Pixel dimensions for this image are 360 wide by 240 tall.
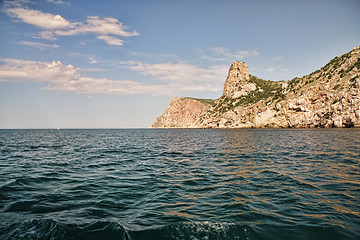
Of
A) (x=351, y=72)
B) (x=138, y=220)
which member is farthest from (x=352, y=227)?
(x=351, y=72)

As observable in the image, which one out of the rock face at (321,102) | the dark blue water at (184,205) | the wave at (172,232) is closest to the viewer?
the wave at (172,232)

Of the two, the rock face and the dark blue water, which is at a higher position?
the rock face

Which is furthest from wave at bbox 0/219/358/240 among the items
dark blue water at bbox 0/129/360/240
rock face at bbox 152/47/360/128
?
rock face at bbox 152/47/360/128

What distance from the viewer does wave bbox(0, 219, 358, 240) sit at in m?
5.77

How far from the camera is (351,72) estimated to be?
119 m

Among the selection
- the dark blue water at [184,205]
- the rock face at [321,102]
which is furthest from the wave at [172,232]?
the rock face at [321,102]

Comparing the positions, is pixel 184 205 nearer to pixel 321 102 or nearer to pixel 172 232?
pixel 172 232

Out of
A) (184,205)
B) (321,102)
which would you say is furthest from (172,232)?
(321,102)

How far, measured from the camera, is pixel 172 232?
6.00 m

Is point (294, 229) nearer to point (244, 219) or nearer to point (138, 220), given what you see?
point (244, 219)

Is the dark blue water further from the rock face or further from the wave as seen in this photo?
the rock face

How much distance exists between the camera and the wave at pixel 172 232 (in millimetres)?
5770

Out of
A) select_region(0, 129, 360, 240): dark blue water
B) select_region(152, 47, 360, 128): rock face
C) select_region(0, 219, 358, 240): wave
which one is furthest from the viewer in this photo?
select_region(152, 47, 360, 128): rock face

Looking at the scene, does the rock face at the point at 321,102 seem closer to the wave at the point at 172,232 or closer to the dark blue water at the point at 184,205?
the dark blue water at the point at 184,205
